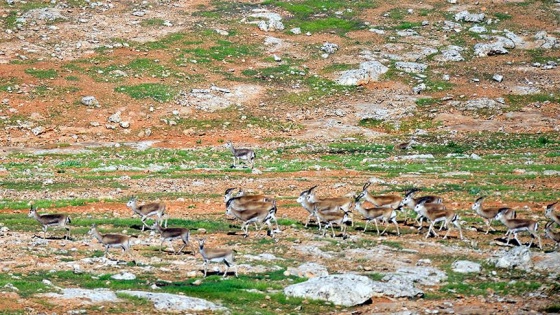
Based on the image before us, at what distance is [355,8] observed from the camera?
73.8 m

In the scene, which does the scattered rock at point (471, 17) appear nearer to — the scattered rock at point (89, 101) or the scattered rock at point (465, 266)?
the scattered rock at point (89, 101)

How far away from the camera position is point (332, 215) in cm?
2978

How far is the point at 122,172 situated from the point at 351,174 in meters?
11.4

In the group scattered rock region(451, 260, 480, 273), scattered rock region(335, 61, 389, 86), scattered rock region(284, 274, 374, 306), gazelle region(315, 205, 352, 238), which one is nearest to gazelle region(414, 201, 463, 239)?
gazelle region(315, 205, 352, 238)

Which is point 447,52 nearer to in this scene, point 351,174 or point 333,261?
point 351,174

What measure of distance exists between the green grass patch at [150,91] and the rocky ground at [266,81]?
15.1 inches

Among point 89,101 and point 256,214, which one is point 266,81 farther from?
point 256,214

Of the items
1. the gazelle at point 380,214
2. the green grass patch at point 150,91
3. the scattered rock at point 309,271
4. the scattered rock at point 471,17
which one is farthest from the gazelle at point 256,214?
the scattered rock at point 471,17

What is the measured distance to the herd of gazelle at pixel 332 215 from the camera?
27.5 metres

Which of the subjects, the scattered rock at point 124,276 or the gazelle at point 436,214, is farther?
the gazelle at point 436,214

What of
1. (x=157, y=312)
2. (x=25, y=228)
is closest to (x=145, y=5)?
(x=25, y=228)

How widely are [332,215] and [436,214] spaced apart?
12.0ft

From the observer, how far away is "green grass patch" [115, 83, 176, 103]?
5722cm

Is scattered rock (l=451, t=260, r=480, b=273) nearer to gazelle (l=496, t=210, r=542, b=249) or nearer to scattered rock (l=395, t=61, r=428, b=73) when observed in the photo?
gazelle (l=496, t=210, r=542, b=249)
